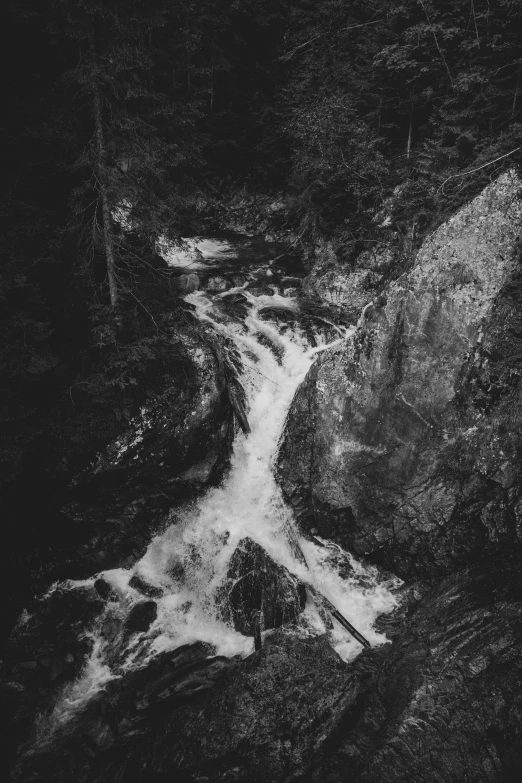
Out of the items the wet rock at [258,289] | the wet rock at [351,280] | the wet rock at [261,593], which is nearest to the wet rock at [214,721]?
the wet rock at [261,593]

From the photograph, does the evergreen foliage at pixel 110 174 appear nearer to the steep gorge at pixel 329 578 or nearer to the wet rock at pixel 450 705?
the steep gorge at pixel 329 578

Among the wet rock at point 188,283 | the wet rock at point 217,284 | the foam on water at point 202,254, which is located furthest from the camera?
the foam on water at point 202,254

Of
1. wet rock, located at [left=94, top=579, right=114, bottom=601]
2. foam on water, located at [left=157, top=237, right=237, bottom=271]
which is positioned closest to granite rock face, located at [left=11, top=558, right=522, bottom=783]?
wet rock, located at [left=94, top=579, right=114, bottom=601]

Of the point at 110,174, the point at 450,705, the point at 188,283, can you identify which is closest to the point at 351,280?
the point at 188,283

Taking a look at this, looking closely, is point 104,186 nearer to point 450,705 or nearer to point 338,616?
point 338,616

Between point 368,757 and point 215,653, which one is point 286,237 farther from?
point 368,757

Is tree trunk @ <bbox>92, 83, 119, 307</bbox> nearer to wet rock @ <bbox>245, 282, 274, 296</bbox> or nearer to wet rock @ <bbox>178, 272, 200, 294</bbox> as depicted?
wet rock @ <bbox>178, 272, 200, 294</bbox>
